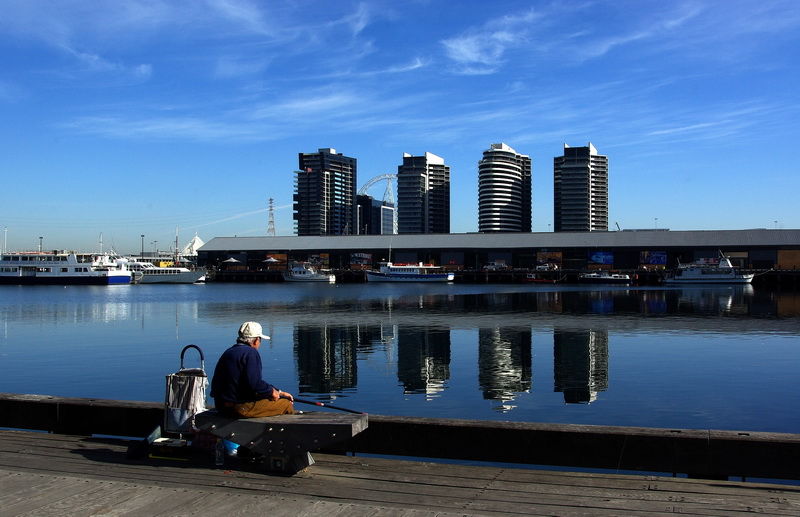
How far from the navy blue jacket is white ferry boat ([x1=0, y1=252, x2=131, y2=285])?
117 meters

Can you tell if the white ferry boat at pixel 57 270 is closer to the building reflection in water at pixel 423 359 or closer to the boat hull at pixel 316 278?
the boat hull at pixel 316 278

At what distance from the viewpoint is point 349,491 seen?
266 inches

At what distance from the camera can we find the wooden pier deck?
6.16 meters

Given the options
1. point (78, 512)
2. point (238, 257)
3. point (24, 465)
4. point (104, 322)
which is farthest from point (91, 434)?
point (238, 257)

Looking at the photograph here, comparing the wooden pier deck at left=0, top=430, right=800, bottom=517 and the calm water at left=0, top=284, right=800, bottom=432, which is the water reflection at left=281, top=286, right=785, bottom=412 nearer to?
the calm water at left=0, top=284, right=800, bottom=432

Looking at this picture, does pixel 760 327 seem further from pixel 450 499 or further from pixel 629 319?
pixel 450 499

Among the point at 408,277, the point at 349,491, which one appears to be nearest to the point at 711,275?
the point at 408,277

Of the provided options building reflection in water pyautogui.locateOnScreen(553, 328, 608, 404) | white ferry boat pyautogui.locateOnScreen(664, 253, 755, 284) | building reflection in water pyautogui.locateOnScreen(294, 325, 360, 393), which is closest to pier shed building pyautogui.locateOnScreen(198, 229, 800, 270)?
white ferry boat pyautogui.locateOnScreen(664, 253, 755, 284)

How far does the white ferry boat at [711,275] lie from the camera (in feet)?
339

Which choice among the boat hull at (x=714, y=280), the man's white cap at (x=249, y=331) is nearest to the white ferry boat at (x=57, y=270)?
the boat hull at (x=714, y=280)

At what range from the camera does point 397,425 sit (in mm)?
8227

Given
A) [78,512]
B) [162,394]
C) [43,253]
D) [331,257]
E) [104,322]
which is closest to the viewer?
[78,512]

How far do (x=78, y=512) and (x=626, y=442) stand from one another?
5.70 metres

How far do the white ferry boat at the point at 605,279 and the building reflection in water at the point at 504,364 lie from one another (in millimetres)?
82911
